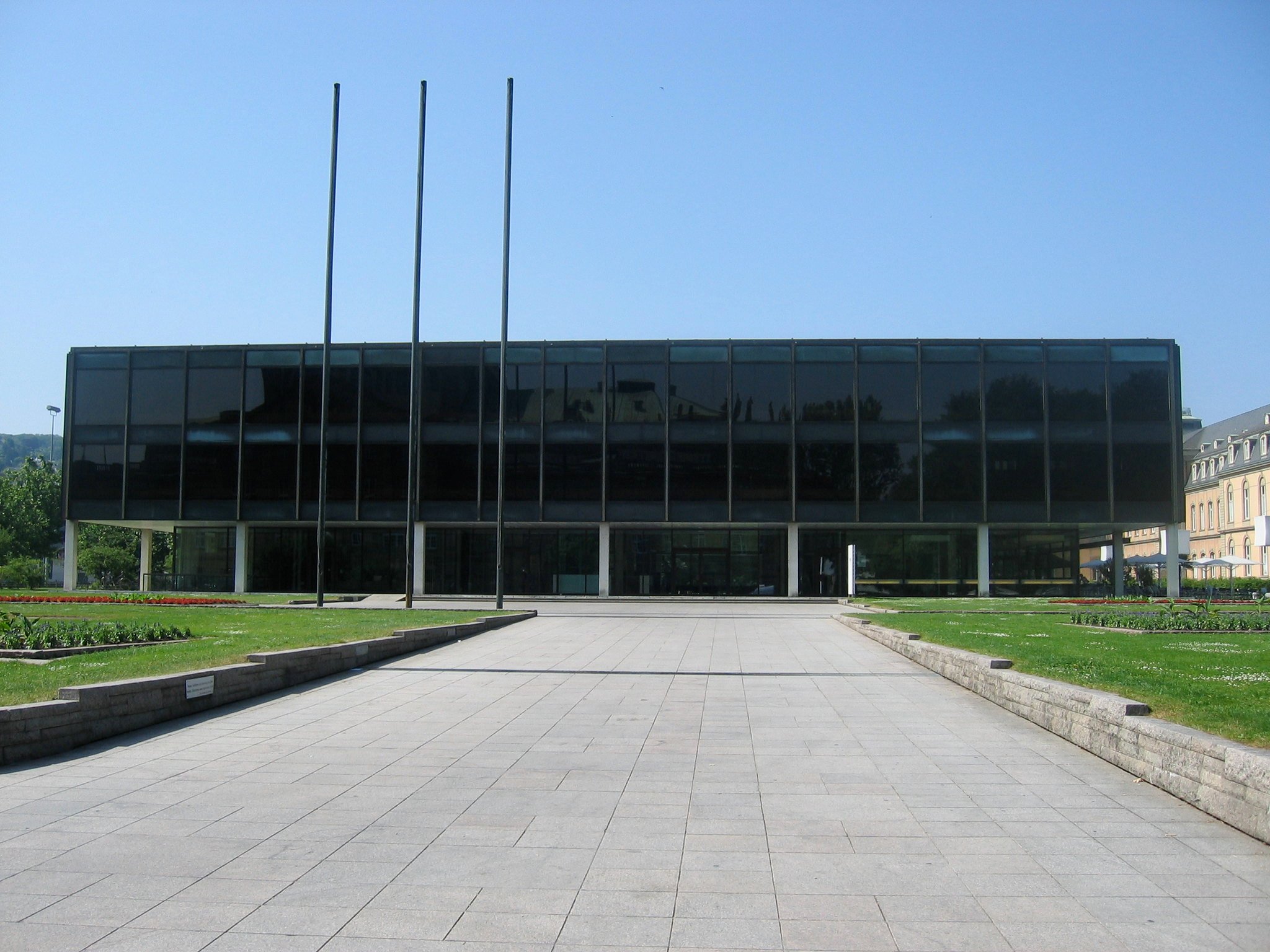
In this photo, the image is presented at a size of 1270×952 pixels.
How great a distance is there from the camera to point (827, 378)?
157 ft

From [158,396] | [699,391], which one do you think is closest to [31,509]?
[158,396]

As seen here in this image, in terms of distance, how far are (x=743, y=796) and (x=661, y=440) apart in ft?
132

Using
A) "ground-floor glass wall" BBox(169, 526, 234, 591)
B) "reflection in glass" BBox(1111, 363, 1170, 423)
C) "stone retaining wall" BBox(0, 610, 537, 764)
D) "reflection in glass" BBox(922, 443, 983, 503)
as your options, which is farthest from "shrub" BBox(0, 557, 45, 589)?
"reflection in glass" BBox(1111, 363, 1170, 423)

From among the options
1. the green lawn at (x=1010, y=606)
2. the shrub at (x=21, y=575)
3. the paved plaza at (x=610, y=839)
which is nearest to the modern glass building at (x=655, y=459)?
the green lawn at (x=1010, y=606)

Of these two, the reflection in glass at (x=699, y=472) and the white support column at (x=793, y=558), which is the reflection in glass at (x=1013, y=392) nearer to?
the white support column at (x=793, y=558)

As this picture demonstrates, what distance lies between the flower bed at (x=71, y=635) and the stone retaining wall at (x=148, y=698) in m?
3.43

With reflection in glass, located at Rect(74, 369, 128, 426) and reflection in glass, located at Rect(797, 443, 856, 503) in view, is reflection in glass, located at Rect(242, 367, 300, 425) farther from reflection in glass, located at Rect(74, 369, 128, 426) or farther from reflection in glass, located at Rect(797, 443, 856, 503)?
reflection in glass, located at Rect(797, 443, 856, 503)

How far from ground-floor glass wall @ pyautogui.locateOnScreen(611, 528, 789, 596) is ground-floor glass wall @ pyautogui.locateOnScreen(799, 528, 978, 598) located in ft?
4.72

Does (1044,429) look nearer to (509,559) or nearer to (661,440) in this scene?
(661,440)

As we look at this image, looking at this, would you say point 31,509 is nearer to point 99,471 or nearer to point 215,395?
point 99,471

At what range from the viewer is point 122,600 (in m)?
33.6

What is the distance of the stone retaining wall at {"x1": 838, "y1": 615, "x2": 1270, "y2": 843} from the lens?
263 inches

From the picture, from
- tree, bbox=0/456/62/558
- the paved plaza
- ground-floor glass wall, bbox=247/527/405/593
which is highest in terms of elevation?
tree, bbox=0/456/62/558

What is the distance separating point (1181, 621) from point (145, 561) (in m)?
49.8
